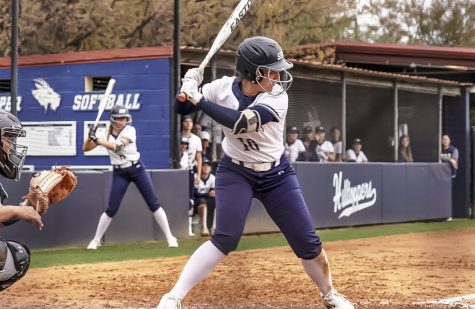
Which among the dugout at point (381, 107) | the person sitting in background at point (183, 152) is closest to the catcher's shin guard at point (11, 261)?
the person sitting in background at point (183, 152)

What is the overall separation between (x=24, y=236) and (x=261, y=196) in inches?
236

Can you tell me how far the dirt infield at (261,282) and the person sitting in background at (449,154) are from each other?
8.78m

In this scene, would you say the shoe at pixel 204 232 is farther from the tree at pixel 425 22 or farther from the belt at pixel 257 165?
the tree at pixel 425 22

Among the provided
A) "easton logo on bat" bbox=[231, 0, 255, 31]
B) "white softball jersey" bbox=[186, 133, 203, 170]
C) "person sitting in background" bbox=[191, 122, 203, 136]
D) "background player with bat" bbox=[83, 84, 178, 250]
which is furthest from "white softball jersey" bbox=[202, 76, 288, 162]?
"person sitting in background" bbox=[191, 122, 203, 136]

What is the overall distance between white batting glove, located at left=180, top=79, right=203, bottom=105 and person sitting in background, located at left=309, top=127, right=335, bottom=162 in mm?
11244

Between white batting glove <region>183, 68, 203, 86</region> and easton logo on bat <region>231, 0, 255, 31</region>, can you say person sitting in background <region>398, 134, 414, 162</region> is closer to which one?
easton logo on bat <region>231, 0, 255, 31</region>

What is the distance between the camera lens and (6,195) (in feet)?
17.5

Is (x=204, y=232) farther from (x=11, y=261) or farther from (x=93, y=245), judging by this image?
(x=11, y=261)

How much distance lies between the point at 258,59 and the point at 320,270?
147 centimetres

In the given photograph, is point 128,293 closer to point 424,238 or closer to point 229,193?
point 229,193

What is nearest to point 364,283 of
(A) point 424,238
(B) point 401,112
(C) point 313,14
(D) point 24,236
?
(D) point 24,236

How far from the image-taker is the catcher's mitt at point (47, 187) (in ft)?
17.1

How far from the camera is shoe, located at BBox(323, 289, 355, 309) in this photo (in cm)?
641

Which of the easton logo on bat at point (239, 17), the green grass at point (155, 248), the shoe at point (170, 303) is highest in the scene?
the easton logo on bat at point (239, 17)
